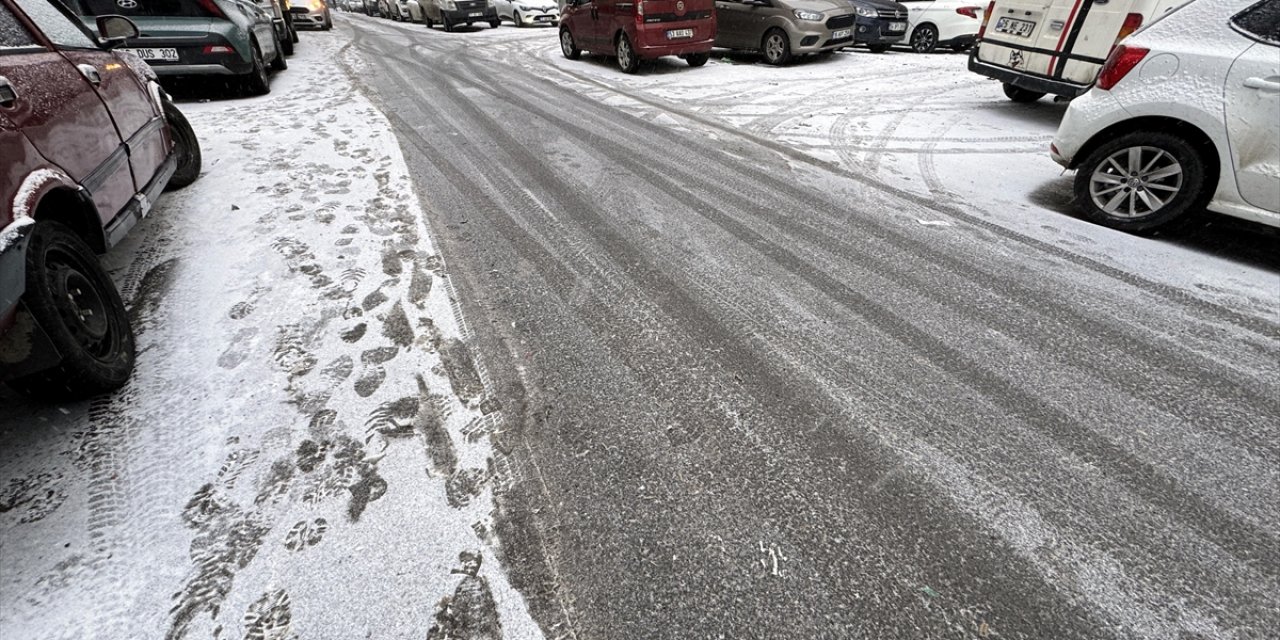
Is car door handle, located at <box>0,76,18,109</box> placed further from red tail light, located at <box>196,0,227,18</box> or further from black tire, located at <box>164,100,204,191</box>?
red tail light, located at <box>196,0,227,18</box>

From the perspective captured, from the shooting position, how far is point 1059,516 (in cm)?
181

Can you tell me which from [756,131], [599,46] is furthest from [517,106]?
[599,46]

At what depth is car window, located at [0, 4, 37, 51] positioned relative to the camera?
2.52 meters

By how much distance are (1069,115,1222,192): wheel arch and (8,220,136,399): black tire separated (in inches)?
237

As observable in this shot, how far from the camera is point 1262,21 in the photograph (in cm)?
342

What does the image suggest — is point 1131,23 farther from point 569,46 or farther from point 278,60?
point 278,60

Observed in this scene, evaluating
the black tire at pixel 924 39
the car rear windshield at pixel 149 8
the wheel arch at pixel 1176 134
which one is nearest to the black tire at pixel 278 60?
the car rear windshield at pixel 149 8

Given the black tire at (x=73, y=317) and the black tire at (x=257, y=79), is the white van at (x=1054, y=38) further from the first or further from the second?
the black tire at (x=257, y=79)

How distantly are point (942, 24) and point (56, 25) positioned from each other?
1436cm

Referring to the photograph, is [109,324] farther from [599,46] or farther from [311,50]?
[311,50]

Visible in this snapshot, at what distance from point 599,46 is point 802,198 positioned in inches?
319

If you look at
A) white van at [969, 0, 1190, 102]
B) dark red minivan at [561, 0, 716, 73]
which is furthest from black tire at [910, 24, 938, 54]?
white van at [969, 0, 1190, 102]

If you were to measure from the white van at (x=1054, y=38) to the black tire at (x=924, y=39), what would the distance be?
20.1 feet

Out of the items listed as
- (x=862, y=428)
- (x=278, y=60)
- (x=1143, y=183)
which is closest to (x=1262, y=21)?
(x=1143, y=183)
